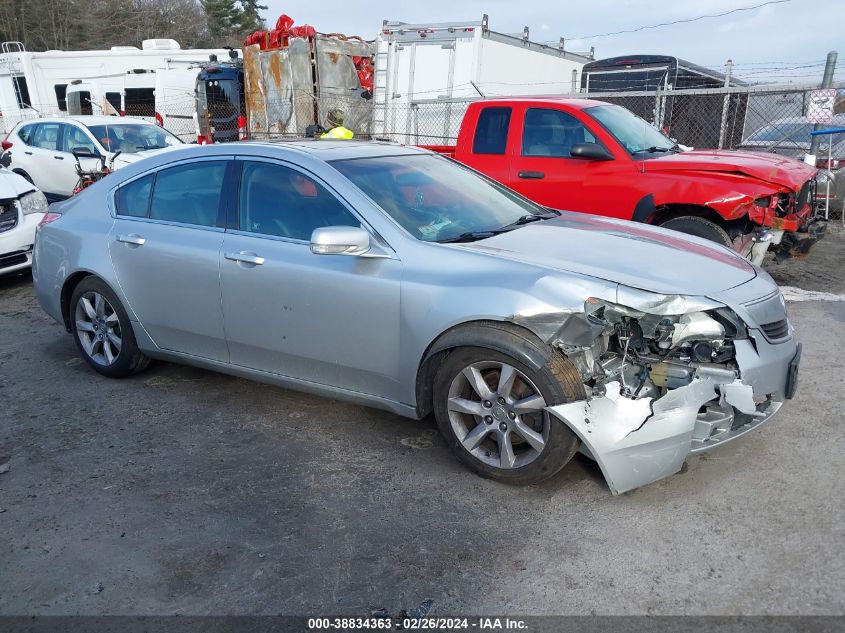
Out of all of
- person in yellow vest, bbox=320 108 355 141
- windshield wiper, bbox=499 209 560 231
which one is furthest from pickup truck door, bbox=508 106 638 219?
windshield wiper, bbox=499 209 560 231

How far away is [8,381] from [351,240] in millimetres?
3117

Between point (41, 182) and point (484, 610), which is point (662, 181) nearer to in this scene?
point (484, 610)

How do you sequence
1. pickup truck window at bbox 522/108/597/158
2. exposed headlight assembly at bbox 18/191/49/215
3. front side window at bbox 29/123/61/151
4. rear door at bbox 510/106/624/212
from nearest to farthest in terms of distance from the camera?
1. rear door at bbox 510/106/624/212
2. pickup truck window at bbox 522/108/597/158
3. exposed headlight assembly at bbox 18/191/49/215
4. front side window at bbox 29/123/61/151

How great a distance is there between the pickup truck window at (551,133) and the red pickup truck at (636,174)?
1 centimetres

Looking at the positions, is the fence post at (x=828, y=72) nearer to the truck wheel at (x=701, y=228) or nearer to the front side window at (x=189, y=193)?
the truck wheel at (x=701, y=228)

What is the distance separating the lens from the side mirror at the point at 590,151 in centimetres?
665

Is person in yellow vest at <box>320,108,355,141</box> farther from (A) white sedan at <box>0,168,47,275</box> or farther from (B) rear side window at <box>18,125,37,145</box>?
(B) rear side window at <box>18,125,37,145</box>

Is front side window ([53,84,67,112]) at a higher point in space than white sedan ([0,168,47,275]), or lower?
higher

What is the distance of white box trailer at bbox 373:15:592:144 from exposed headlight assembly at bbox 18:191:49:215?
6.77 m

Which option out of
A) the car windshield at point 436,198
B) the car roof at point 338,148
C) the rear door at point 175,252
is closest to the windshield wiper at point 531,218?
the car windshield at point 436,198

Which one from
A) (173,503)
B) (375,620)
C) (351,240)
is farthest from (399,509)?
(351,240)

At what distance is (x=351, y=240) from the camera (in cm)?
344

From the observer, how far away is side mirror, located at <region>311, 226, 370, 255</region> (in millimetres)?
3400

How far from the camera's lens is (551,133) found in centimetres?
716
